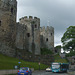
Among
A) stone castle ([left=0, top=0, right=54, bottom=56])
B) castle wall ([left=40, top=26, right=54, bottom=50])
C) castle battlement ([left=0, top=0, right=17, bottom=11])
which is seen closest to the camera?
stone castle ([left=0, top=0, right=54, bottom=56])

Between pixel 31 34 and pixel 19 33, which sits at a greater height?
pixel 31 34

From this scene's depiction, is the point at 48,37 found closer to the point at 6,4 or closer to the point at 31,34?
the point at 31,34

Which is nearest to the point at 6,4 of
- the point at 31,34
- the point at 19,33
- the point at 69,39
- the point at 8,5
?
the point at 8,5

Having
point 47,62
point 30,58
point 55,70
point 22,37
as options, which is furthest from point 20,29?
point 55,70

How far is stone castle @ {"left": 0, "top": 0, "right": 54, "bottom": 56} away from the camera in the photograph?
2872 cm

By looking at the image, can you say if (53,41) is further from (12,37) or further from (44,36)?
(12,37)

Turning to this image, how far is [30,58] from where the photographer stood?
118 ft

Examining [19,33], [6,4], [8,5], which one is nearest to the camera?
[6,4]

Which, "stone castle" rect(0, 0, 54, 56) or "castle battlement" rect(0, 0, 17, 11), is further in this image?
"castle battlement" rect(0, 0, 17, 11)

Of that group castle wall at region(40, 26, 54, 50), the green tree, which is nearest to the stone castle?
castle wall at region(40, 26, 54, 50)

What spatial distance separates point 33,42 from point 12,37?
12938 millimetres

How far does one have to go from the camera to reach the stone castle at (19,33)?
28719 mm

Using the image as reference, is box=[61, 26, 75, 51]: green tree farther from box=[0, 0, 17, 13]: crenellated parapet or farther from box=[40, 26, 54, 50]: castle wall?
box=[0, 0, 17, 13]: crenellated parapet

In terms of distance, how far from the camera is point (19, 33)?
3962cm
